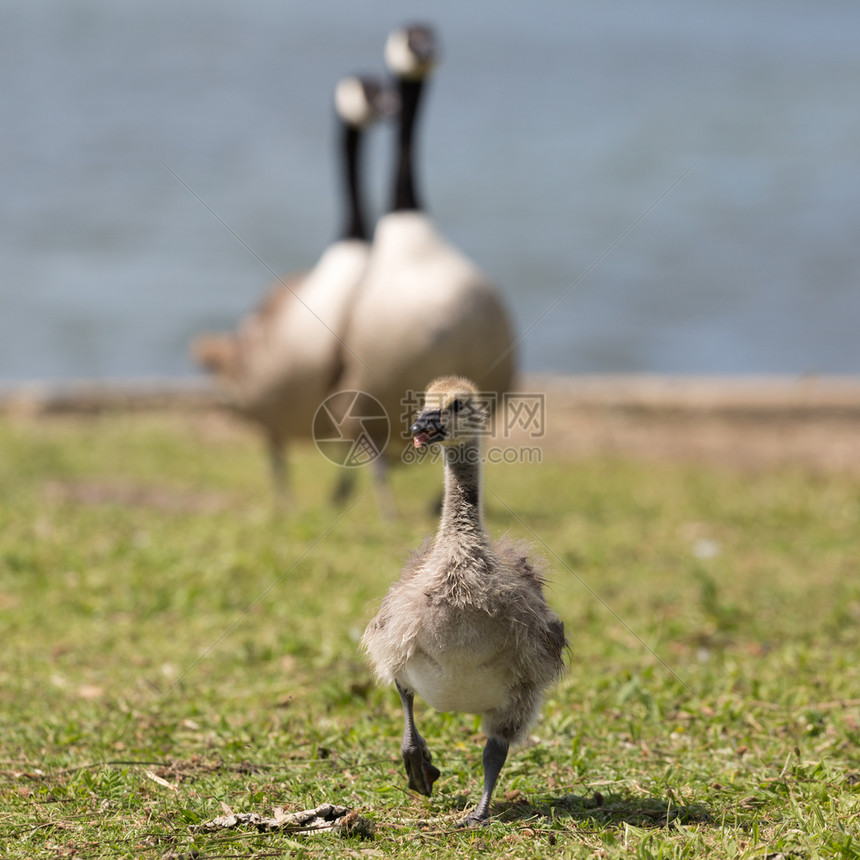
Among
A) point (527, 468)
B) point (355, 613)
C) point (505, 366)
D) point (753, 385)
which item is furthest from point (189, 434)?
point (355, 613)

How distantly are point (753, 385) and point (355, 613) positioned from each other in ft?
31.0

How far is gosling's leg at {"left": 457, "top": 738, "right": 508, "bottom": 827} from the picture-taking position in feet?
11.9

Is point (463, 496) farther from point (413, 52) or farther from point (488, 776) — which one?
point (413, 52)

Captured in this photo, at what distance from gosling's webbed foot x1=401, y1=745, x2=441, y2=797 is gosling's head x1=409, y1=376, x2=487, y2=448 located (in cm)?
107

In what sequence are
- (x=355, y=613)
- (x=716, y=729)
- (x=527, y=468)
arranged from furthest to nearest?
(x=527, y=468) → (x=355, y=613) → (x=716, y=729)

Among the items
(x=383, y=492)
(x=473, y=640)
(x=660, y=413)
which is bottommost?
(x=660, y=413)

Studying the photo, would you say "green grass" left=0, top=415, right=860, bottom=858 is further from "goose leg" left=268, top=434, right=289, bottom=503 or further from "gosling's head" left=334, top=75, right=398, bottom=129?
"gosling's head" left=334, top=75, right=398, bottom=129

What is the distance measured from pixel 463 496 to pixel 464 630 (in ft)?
1.74

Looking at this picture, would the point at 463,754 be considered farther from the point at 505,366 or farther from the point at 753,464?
the point at 753,464

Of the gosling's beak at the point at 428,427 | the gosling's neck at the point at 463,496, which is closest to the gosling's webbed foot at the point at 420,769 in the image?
the gosling's neck at the point at 463,496

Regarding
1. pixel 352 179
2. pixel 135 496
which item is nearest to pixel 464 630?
pixel 135 496

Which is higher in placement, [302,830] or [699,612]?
[302,830]

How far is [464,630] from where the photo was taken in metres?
3.60

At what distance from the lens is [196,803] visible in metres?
3.80
